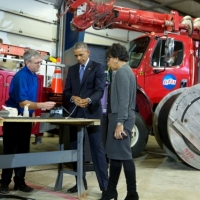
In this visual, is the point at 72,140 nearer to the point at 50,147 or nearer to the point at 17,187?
the point at 17,187

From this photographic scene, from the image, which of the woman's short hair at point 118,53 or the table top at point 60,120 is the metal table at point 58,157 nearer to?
the table top at point 60,120

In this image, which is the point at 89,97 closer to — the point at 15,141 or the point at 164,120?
the point at 15,141

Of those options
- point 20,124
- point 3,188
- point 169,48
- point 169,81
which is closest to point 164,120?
point 169,81

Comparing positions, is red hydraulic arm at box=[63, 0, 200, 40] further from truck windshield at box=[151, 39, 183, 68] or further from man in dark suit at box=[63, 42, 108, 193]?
man in dark suit at box=[63, 42, 108, 193]

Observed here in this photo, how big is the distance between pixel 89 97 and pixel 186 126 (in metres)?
2.19

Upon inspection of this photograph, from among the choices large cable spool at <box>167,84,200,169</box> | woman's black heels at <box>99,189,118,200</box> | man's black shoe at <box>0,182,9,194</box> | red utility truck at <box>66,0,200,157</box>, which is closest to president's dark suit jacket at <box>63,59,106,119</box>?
woman's black heels at <box>99,189,118,200</box>

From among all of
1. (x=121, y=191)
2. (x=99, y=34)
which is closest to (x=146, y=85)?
(x=121, y=191)

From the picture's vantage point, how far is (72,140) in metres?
3.75

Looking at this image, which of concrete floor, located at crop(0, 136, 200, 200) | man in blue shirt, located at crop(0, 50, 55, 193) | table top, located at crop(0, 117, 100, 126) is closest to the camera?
table top, located at crop(0, 117, 100, 126)

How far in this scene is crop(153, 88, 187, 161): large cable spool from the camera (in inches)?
216

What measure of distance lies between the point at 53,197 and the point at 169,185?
155 cm

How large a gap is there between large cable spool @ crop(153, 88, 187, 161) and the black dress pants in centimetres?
252

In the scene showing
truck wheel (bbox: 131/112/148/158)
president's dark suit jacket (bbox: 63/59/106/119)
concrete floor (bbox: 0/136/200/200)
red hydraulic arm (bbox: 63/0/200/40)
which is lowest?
concrete floor (bbox: 0/136/200/200)

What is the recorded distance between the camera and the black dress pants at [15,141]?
11.9 feet
